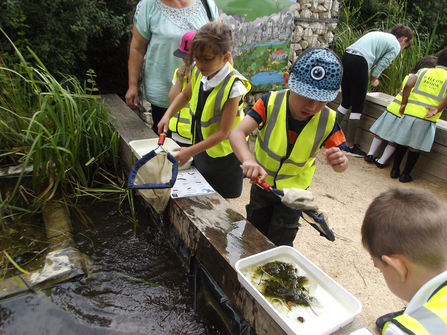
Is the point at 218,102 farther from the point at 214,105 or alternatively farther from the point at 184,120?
the point at 184,120

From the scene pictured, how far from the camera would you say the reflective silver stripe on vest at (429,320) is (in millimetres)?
754

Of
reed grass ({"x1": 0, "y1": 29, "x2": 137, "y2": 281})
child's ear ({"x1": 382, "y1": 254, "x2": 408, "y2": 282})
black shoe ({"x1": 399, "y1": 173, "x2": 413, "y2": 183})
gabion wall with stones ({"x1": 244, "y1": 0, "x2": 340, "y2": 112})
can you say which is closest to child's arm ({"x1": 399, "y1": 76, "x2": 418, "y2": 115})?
black shoe ({"x1": 399, "y1": 173, "x2": 413, "y2": 183})

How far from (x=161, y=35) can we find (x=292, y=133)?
1522 millimetres

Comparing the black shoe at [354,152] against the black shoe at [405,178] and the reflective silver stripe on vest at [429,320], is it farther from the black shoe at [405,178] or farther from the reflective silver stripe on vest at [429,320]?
the reflective silver stripe on vest at [429,320]

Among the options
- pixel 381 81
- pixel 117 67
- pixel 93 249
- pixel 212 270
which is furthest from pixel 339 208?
pixel 117 67

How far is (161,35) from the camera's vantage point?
269 centimetres

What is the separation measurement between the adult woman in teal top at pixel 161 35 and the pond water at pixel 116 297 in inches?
52.4

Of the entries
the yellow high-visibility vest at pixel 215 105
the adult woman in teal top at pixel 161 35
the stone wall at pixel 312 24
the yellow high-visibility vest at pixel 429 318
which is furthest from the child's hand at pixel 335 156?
the stone wall at pixel 312 24

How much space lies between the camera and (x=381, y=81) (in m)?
5.58

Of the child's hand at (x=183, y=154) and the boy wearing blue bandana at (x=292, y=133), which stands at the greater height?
the boy wearing blue bandana at (x=292, y=133)

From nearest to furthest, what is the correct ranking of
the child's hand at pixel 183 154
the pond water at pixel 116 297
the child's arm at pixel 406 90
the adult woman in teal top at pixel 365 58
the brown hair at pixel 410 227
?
the brown hair at pixel 410 227 → the pond water at pixel 116 297 → the child's hand at pixel 183 154 → the child's arm at pixel 406 90 → the adult woman in teal top at pixel 365 58

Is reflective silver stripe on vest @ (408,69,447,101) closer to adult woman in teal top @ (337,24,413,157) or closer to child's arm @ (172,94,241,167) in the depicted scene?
adult woman in teal top @ (337,24,413,157)

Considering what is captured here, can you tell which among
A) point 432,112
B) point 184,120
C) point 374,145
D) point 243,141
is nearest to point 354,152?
point 374,145

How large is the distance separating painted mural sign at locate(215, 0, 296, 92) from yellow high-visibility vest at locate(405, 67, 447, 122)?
197 cm
